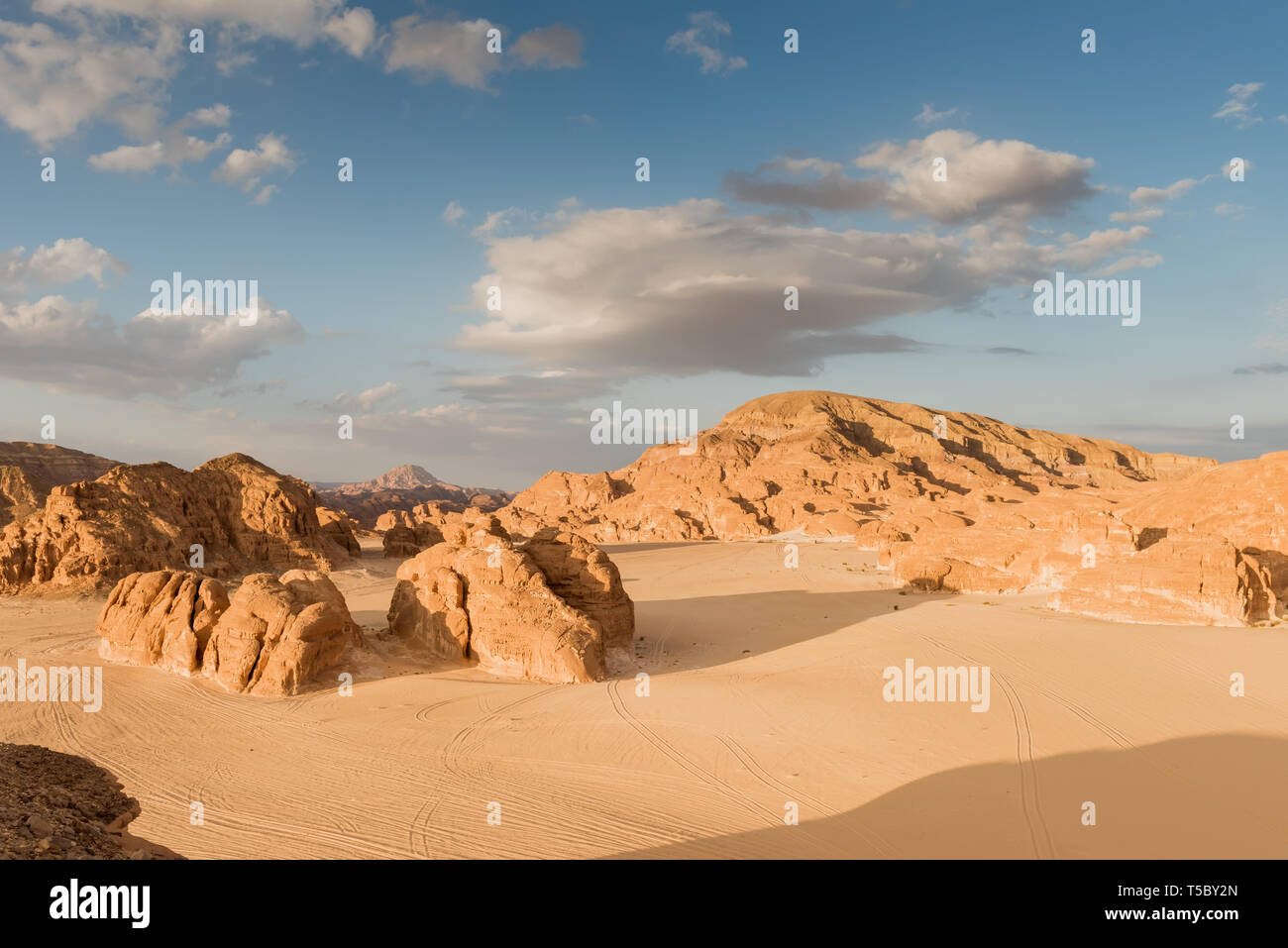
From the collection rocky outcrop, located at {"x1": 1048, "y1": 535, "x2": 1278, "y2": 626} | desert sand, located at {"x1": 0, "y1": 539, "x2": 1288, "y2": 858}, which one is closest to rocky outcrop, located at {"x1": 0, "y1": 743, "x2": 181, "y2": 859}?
desert sand, located at {"x1": 0, "y1": 539, "x2": 1288, "y2": 858}

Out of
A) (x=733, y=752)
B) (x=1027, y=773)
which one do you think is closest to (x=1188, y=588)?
(x=1027, y=773)

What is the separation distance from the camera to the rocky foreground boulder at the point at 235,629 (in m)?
17.1

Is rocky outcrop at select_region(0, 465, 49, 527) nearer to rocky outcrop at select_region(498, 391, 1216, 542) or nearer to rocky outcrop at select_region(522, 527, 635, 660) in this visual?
rocky outcrop at select_region(498, 391, 1216, 542)

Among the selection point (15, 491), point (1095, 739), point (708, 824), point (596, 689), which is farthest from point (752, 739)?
point (15, 491)

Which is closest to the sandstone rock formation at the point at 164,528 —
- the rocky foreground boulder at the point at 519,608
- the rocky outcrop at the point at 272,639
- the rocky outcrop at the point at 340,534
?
the rocky outcrop at the point at 340,534

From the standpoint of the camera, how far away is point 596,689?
17.4 m

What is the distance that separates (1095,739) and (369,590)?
108 feet

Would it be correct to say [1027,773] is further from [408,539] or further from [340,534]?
[408,539]

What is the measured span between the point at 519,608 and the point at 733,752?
26.7 feet

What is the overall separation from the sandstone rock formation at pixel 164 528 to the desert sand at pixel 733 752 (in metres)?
10.9

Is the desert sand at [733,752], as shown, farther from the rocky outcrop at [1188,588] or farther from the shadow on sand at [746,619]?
the rocky outcrop at [1188,588]
